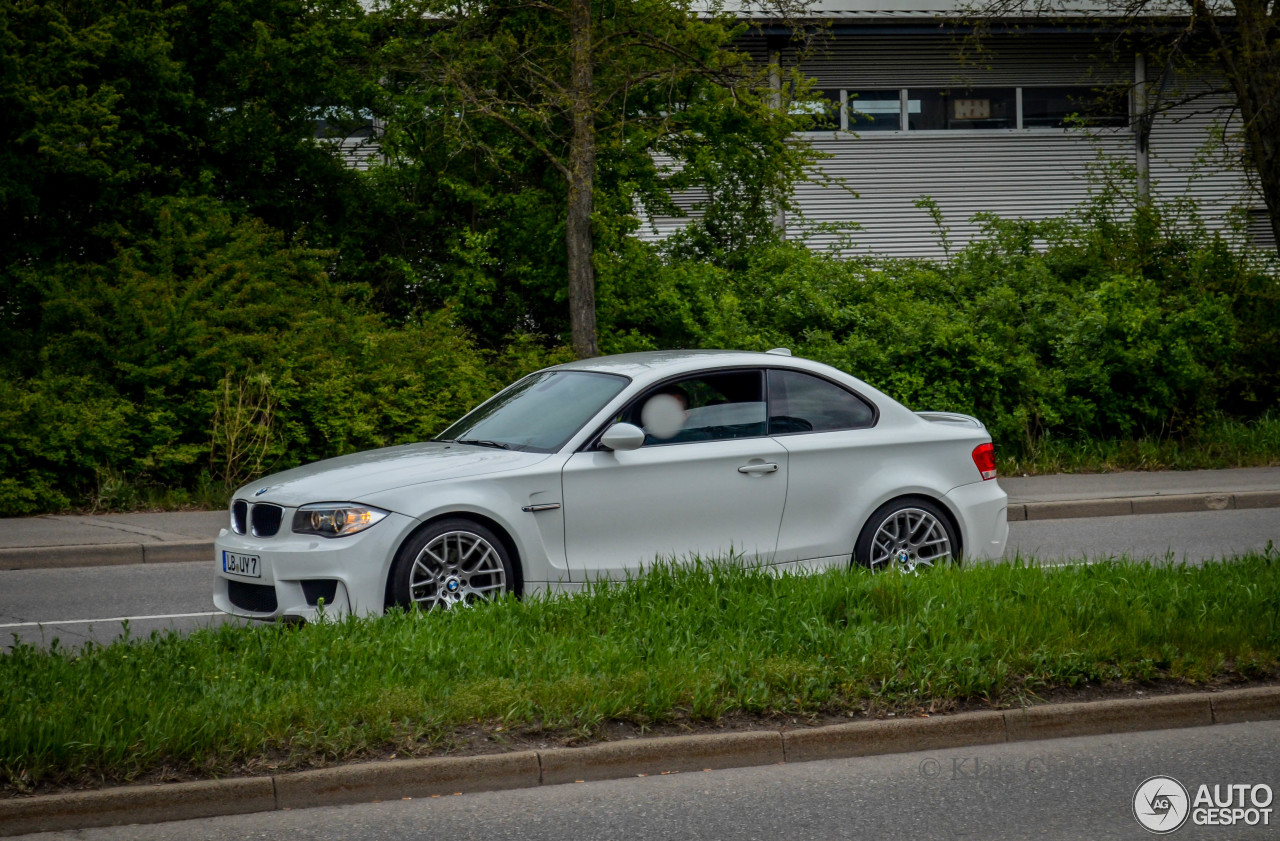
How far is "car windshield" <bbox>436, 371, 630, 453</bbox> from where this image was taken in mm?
7359

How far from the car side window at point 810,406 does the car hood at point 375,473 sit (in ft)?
5.06

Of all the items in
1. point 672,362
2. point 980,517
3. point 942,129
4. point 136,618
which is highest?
point 942,129

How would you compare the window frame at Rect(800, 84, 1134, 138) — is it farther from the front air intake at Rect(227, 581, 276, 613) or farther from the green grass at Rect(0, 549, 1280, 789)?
the front air intake at Rect(227, 581, 276, 613)

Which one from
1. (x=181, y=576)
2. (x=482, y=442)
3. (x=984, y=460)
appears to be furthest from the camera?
(x=181, y=576)

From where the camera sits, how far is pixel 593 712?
5121mm

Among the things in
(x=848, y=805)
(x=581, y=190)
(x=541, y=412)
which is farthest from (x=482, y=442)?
(x=581, y=190)

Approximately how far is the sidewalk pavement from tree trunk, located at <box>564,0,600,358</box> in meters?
5.58

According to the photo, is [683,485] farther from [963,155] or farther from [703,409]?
[963,155]

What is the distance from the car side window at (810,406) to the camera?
25.2 feet

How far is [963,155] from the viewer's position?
2770cm

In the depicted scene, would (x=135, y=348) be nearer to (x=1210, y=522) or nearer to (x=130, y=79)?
(x=130, y=79)

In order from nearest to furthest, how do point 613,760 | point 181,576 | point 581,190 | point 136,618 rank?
point 613,760 < point 136,618 < point 181,576 < point 581,190

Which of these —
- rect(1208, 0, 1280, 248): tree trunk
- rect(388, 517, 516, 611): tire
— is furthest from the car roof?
rect(1208, 0, 1280, 248): tree trunk

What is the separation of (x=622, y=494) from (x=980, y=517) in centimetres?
241
